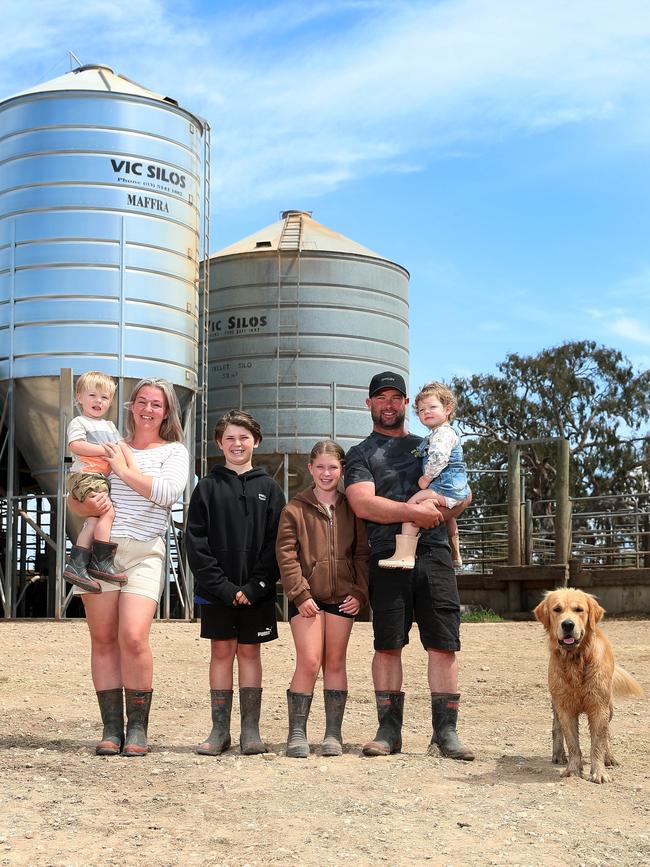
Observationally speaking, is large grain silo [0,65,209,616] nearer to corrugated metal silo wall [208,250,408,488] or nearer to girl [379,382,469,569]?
corrugated metal silo wall [208,250,408,488]

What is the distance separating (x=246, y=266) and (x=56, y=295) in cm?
518

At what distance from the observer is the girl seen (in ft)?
20.3

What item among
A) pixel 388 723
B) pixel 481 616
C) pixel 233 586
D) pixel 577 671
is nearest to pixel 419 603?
pixel 388 723

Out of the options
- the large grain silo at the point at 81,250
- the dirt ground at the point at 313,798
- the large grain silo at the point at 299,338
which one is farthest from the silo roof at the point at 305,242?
the dirt ground at the point at 313,798

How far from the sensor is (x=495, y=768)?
6086 millimetres

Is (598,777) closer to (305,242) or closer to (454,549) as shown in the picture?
(454,549)

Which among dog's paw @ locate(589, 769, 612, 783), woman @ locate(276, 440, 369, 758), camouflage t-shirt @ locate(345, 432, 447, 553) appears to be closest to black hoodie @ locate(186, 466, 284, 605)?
woman @ locate(276, 440, 369, 758)

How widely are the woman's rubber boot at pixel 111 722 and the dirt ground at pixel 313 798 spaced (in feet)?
0.39

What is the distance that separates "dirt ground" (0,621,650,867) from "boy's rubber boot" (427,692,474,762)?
113mm

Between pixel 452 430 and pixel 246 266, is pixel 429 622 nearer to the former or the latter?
pixel 452 430

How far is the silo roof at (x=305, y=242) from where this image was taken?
22859 mm

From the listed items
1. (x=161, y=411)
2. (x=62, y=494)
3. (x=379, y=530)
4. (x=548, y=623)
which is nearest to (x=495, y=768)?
(x=548, y=623)

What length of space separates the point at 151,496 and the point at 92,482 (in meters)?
0.33

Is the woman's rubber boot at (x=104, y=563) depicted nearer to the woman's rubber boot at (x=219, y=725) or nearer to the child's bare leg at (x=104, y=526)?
the child's bare leg at (x=104, y=526)
